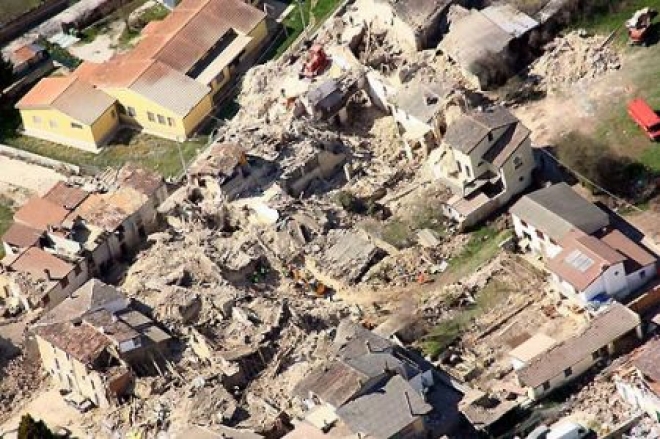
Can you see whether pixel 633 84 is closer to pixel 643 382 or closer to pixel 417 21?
pixel 417 21

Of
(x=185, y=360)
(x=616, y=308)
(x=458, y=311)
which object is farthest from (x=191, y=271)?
(x=616, y=308)

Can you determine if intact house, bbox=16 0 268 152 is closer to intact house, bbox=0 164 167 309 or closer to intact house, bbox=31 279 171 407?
intact house, bbox=0 164 167 309

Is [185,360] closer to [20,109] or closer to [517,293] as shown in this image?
[517,293]

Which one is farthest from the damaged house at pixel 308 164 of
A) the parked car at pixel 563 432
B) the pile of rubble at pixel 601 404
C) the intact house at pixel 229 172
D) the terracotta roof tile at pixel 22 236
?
the parked car at pixel 563 432

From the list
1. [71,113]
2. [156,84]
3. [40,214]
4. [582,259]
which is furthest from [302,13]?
[582,259]

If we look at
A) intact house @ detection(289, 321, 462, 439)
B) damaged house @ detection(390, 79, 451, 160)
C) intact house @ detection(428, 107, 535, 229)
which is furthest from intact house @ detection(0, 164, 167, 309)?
intact house @ detection(289, 321, 462, 439)
